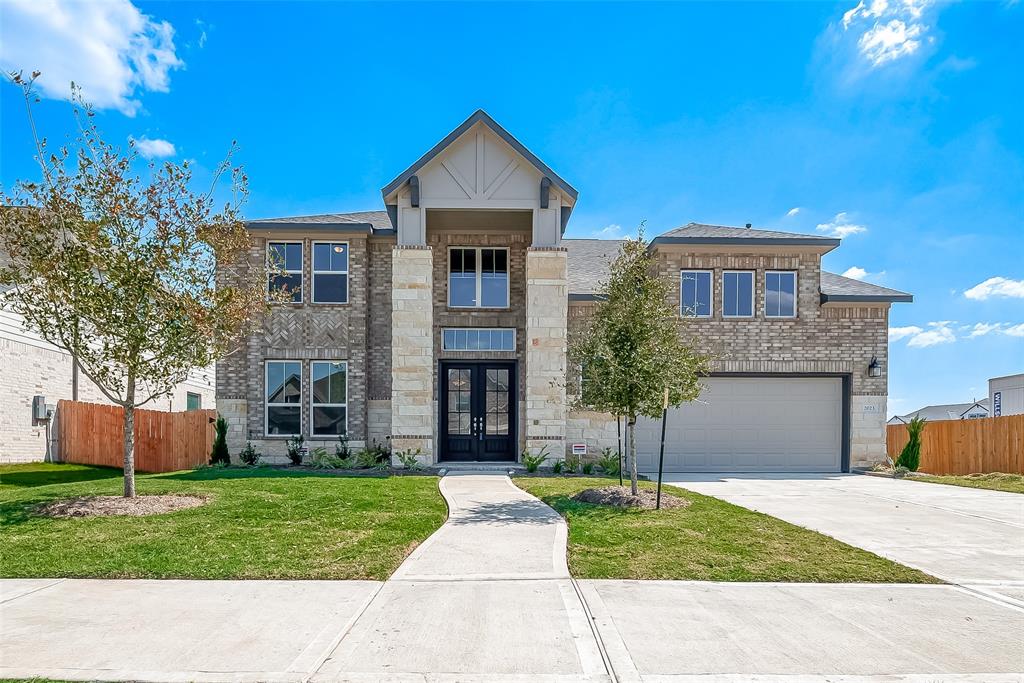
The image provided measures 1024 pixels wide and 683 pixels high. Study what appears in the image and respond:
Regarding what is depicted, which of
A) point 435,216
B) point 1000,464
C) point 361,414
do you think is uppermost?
point 435,216

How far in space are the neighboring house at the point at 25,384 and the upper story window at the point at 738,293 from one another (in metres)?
14.8

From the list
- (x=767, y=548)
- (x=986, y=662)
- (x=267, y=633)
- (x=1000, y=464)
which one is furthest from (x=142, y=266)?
(x=1000, y=464)

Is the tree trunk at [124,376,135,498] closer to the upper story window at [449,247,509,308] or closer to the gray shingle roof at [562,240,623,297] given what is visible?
the upper story window at [449,247,509,308]

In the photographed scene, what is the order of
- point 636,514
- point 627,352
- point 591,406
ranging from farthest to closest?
point 591,406 < point 627,352 < point 636,514

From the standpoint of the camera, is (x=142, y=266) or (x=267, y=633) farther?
(x=142, y=266)

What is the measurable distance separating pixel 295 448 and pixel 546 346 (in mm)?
6817

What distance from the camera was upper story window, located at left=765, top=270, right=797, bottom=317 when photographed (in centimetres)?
1535

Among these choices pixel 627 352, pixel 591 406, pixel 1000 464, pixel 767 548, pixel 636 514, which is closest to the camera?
pixel 767 548

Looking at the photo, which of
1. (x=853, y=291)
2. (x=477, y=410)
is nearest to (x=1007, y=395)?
(x=853, y=291)

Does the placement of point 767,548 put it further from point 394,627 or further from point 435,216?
point 435,216

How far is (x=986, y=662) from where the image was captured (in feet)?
12.9

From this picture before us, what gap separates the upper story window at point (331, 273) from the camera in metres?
14.9

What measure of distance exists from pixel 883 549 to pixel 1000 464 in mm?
12428

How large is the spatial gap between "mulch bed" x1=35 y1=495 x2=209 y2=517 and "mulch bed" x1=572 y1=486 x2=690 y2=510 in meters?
5.82
